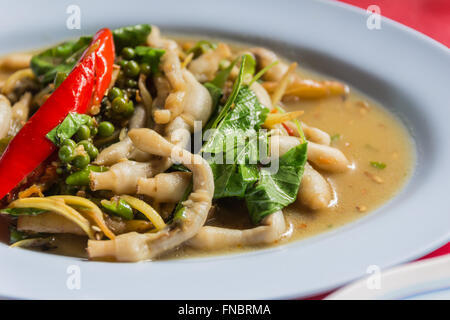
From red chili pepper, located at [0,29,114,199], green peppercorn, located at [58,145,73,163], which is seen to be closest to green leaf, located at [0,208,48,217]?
red chili pepper, located at [0,29,114,199]

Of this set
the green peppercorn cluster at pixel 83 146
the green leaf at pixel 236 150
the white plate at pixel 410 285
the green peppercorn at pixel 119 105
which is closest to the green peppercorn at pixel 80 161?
the green peppercorn cluster at pixel 83 146

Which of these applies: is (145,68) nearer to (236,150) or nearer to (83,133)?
(83,133)

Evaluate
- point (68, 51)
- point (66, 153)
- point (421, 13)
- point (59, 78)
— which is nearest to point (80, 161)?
point (66, 153)

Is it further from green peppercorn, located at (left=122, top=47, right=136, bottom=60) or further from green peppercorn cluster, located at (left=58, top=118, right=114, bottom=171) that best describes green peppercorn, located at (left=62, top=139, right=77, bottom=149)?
green peppercorn, located at (left=122, top=47, right=136, bottom=60)

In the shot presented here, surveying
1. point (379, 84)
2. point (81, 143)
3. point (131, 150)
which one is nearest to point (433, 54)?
point (379, 84)

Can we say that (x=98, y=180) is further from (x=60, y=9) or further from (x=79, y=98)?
(x=60, y=9)
